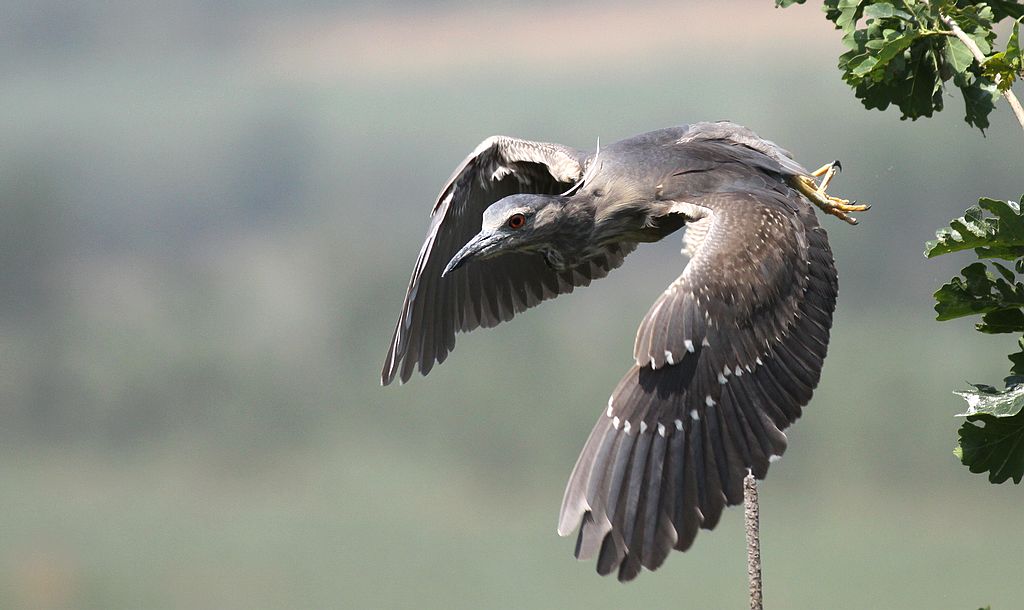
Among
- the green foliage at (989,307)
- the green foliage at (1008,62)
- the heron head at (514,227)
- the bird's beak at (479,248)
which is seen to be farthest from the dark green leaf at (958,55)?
the bird's beak at (479,248)

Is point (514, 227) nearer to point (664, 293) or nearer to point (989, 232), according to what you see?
point (664, 293)

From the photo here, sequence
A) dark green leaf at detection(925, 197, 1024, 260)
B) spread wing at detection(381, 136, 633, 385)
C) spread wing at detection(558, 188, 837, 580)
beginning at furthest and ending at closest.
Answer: spread wing at detection(381, 136, 633, 385) < spread wing at detection(558, 188, 837, 580) < dark green leaf at detection(925, 197, 1024, 260)

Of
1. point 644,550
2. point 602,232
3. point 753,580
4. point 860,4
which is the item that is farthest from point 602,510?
point 860,4

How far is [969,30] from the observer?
2.53 m

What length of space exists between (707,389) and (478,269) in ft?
4.39

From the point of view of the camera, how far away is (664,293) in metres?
2.69

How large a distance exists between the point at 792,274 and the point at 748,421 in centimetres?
47

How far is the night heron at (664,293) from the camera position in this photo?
2482 mm

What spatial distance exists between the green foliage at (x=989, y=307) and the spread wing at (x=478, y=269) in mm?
1473

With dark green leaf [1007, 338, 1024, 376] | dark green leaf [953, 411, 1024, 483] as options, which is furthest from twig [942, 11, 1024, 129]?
dark green leaf [953, 411, 1024, 483]

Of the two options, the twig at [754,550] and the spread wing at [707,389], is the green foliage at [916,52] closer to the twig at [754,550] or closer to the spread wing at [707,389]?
the spread wing at [707,389]

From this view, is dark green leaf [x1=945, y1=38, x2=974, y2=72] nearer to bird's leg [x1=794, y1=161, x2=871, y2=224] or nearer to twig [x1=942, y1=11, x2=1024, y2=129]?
twig [x1=942, y1=11, x2=1024, y2=129]

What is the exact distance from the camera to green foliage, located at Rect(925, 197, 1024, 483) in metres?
2.14

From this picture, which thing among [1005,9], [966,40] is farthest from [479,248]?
[1005,9]
